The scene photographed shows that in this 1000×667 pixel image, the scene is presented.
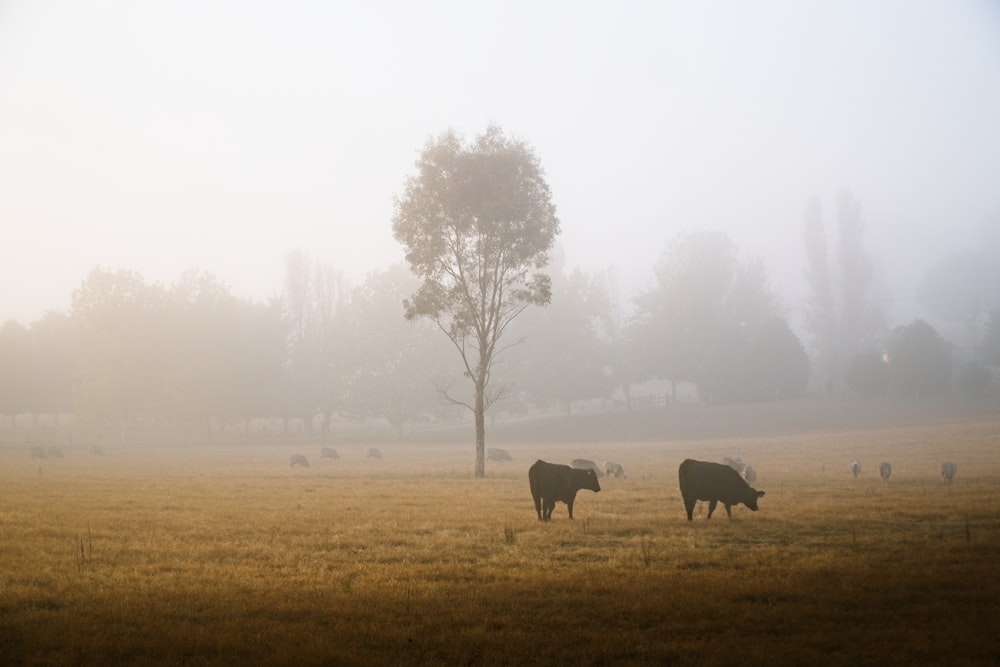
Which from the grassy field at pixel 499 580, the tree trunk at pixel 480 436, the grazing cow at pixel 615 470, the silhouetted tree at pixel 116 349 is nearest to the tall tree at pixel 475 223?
the tree trunk at pixel 480 436

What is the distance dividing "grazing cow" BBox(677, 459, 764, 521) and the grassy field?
0.57m

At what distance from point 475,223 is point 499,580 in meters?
28.1

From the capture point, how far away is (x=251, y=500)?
24312mm

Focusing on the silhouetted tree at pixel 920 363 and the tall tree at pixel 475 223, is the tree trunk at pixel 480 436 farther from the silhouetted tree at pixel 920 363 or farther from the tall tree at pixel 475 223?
the silhouetted tree at pixel 920 363

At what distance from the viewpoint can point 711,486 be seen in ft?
59.6

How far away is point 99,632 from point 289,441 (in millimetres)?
72047

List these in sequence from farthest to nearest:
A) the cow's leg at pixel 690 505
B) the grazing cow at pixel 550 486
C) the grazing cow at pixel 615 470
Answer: the grazing cow at pixel 615 470, the grazing cow at pixel 550 486, the cow's leg at pixel 690 505

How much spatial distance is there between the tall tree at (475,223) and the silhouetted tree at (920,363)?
60570mm

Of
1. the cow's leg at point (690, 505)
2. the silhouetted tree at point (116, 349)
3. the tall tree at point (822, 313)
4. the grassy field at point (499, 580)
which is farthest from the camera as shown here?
the tall tree at point (822, 313)

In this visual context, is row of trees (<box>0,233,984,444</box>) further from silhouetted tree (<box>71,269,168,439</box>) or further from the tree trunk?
the tree trunk

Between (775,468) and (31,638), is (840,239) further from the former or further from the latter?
(31,638)

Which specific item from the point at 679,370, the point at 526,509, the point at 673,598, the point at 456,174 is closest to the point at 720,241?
the point at 679,370

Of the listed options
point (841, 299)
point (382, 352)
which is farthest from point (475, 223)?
point (841, 299)

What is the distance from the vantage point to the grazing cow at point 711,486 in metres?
18.0
